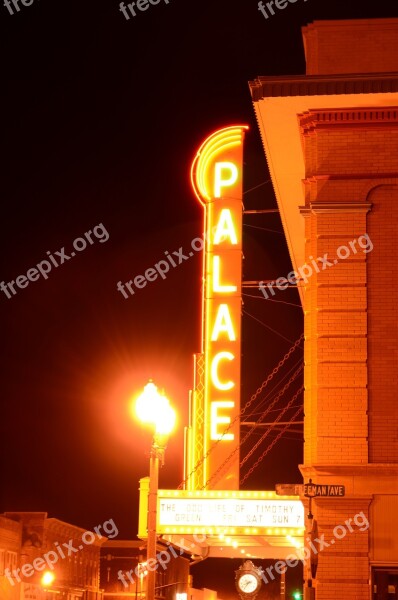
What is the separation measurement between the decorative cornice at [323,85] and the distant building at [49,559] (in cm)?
3358

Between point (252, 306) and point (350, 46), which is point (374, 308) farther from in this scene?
point (252, 306)

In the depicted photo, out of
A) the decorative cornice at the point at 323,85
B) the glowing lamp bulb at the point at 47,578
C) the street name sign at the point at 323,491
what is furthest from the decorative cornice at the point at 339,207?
the glowing lamp bulb at the point at 47,578

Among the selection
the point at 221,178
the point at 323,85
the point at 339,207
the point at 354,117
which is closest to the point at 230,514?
the point at 339,207

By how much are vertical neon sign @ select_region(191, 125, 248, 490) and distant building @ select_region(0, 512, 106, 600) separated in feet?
76.6

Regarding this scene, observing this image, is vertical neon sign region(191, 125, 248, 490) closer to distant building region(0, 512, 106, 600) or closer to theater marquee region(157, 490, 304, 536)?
theater marquee region(157, 490, 304, 536)

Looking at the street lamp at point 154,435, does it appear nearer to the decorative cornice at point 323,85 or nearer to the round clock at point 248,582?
the decorative cornice at point 323,85

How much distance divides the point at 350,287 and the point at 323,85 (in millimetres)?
3398

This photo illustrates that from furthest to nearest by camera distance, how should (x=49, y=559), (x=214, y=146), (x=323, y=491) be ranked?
(x=49, y=559), (x=214, y=146), (x=323, y=491)

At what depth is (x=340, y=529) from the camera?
16.3 m

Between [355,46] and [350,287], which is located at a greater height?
[355,46]

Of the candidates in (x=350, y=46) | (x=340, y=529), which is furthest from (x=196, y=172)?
(x=340, y=529)

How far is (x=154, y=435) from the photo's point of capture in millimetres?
17750

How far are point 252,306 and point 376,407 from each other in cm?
2474

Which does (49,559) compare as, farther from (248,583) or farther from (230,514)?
(230,514)
